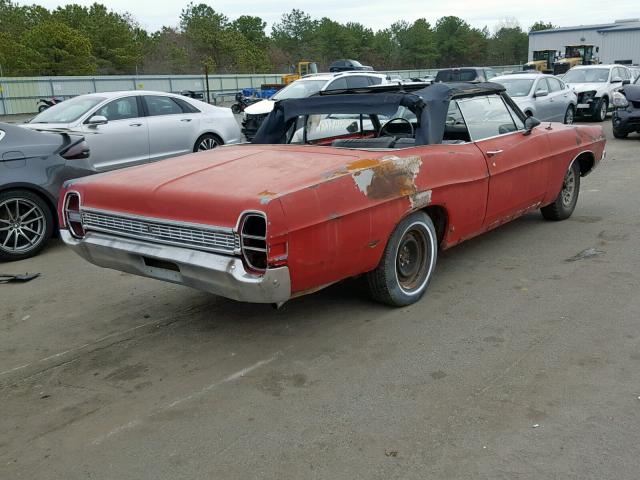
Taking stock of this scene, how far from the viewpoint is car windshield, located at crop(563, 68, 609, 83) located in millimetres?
19203

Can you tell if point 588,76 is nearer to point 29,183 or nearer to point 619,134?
point 619,134

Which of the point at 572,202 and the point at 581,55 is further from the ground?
the point at 581,55

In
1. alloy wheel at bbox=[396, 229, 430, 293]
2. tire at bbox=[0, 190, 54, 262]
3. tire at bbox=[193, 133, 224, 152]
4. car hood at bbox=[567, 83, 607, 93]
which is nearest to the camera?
alloy wheel at bbox=[396, 229, 430, 293]

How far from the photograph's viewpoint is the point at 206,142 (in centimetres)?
1088

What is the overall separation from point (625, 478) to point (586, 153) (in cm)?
502

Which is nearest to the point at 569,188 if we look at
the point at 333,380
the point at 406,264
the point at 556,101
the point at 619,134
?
the point at 406,264

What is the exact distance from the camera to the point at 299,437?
3023 mm

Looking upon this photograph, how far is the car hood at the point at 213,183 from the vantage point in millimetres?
3648

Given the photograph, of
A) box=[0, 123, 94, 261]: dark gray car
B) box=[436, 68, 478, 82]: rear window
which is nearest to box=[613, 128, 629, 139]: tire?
box=[436, 68, 478, 82]: rear window

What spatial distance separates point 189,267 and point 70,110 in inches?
266

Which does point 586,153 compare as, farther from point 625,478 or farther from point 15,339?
point 15,339

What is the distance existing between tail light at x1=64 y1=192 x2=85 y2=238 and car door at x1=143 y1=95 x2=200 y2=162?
540 centimetres

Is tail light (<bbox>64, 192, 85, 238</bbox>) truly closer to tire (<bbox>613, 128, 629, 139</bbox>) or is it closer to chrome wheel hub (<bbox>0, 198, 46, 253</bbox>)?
chrome wheel hub (<bbox>0, 198, 46, 253</bbox>)

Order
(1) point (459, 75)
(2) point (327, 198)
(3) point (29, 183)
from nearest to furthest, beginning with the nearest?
(2) point (327, 198) < (3) point (29, 183) < (1) point (459, 75)
